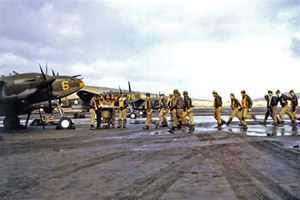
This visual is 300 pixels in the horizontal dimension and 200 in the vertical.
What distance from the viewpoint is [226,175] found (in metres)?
5.32

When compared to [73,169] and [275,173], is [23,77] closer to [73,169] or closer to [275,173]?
[73,169]

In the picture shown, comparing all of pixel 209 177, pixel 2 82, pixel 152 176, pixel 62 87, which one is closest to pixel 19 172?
pixel 152 176

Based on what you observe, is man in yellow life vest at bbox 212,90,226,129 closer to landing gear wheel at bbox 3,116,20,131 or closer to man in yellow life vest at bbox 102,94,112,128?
man in yellow life vest at bbox 102,94,112,128

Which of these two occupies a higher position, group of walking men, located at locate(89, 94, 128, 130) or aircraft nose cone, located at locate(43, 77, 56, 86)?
aircraft nose cone, located at locate(43, 77, 56, 86)

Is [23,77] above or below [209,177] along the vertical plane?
above

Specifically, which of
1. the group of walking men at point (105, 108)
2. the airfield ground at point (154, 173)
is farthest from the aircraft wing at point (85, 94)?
the airfield ground at point (154, 173)

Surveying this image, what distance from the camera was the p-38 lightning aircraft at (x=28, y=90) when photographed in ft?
49.2

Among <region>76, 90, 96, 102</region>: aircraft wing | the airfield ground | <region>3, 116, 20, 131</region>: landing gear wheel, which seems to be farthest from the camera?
<region>76, 90, 96, 102</region>: aircraft wing

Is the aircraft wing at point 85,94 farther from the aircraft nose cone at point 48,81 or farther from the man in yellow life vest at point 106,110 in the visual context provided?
the aircraft nose cone at point 48,81

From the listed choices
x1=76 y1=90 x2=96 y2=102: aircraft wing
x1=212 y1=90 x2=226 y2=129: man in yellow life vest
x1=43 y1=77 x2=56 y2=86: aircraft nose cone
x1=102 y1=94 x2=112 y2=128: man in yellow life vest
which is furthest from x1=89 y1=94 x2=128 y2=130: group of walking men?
x1=76 y1=90 x2=96 y2=102: aircraft wing

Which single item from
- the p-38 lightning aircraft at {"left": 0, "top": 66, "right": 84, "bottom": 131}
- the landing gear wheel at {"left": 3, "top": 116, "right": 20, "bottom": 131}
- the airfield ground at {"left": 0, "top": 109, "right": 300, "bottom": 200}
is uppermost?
the p-38 lightning aircraft at {"left": 0, "top": 66, "right": 84, "bottom": 131}

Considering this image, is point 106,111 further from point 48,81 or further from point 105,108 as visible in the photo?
point 48,81

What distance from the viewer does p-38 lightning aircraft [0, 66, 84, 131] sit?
590 inches

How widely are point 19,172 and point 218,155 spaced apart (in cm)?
446
